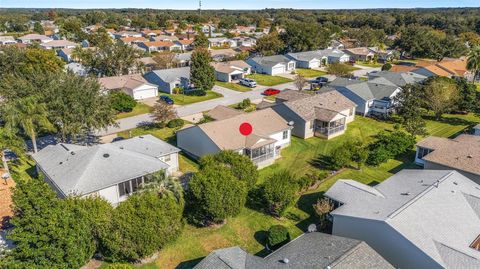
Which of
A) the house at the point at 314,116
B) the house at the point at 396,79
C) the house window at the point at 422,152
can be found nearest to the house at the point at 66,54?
the house at the point at 314,116

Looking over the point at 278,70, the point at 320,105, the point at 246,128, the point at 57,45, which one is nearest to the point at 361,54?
the point at 278,70

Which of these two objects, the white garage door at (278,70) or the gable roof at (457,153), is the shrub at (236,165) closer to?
the gable roof at (457,153)

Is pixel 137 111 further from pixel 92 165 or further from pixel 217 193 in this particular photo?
pixel 217 193

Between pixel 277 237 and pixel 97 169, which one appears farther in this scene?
pixel 97 169

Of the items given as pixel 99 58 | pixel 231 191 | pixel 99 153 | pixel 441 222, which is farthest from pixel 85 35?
pixel 441 222

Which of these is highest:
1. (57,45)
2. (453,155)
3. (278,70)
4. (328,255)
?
(57,45)

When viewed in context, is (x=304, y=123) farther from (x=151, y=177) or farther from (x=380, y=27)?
(x=380, y=27)
